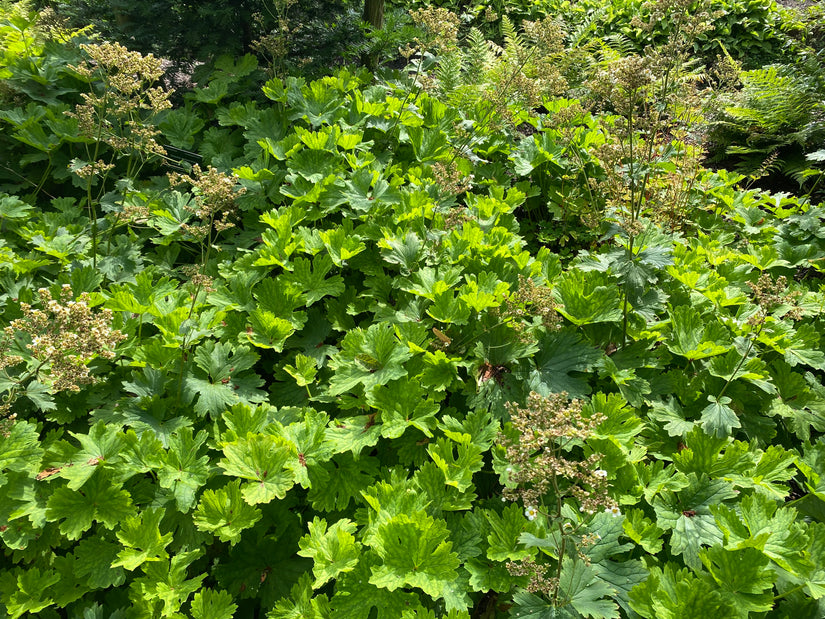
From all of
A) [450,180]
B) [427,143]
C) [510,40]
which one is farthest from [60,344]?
[510,40]

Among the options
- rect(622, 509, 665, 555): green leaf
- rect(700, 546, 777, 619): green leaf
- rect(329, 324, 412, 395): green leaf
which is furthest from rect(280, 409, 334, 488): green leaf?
rect(700, 546, 777, 619): green leaf

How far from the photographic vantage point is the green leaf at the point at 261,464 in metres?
1.66

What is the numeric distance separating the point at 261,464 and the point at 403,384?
0.60 metres

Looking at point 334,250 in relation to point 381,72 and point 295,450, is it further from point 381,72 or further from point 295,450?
point 381,72

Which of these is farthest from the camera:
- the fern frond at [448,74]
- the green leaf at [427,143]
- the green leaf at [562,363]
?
the fern frond at [448,74]

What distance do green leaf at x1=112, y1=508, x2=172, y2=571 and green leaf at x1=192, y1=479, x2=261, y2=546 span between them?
0.11 metres

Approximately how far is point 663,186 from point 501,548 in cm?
286

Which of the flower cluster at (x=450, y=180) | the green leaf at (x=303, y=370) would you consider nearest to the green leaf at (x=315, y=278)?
the green leaf at (x=303, y=370)

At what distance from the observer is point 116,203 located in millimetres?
3191

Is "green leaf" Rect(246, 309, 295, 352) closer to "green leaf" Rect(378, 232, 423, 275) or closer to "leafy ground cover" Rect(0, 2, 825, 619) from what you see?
"leafy ground cover" Rect(0, 2, 825, 619)

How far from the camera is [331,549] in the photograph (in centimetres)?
158

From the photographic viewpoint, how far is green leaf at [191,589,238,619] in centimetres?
150

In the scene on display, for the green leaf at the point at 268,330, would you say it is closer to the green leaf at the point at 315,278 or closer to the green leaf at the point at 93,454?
the green leaf at the point at 315,278

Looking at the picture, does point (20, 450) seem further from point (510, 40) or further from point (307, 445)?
point (510, 40)
